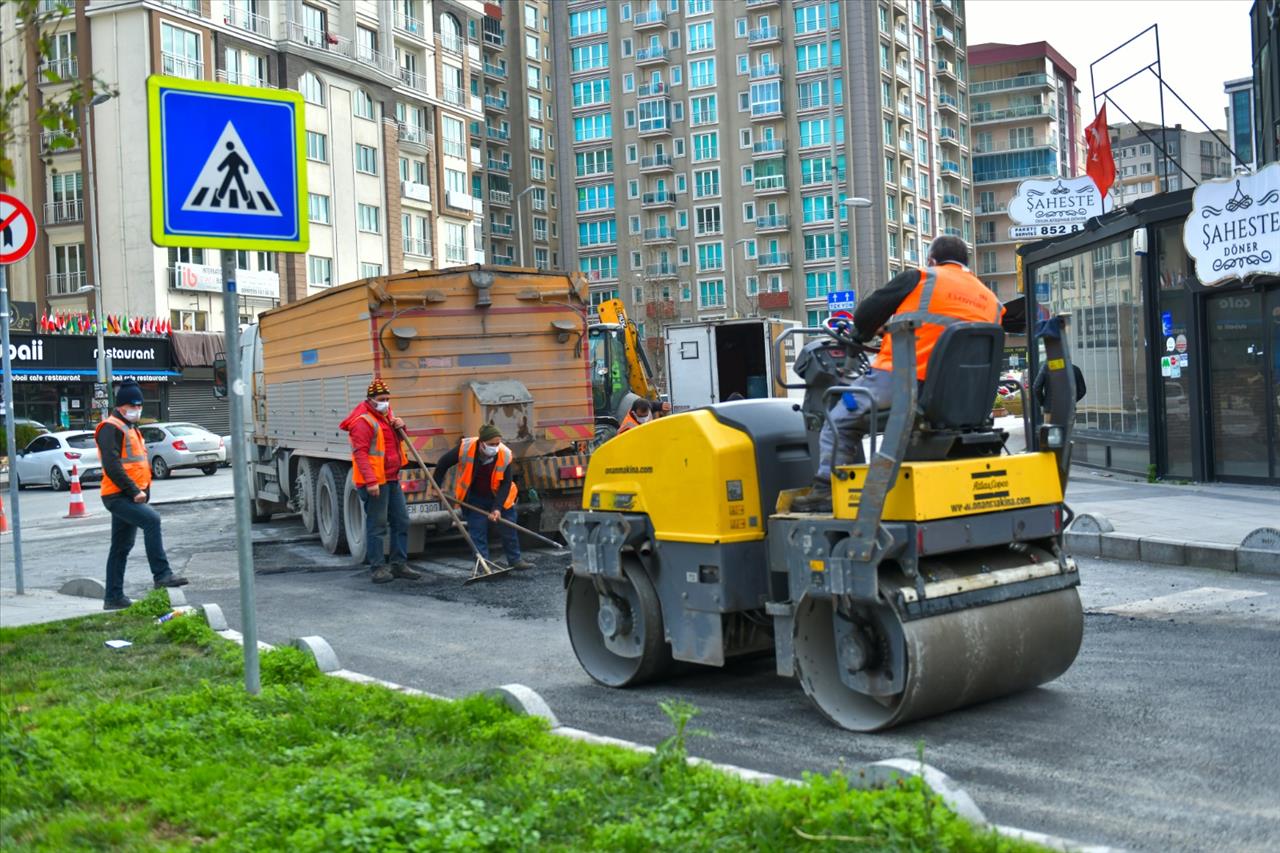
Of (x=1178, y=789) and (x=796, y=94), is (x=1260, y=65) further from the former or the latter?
(x=796, y=94)

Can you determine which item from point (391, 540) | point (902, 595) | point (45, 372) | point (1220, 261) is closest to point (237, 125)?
point (902, 595)

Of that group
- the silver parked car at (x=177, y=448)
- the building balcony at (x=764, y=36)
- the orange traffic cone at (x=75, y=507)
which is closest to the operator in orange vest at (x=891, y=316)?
the orange traffic cone at (x=75, y=507)

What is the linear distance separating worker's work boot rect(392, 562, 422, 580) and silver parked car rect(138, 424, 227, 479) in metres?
22.1

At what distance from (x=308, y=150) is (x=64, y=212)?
12212 millimetres

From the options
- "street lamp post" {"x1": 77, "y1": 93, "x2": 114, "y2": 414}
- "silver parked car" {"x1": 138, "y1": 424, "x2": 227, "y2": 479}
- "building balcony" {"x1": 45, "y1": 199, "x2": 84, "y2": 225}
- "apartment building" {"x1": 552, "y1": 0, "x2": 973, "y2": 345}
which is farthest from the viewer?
"apartment building" {"x1": 552, "y1": 0, "x2": 973, "y2": 345}

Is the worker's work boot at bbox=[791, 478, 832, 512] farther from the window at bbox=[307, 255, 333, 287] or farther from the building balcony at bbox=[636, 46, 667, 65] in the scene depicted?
the building balcony at bbox=[636, 46, 667, 65]

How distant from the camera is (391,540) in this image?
1334 centimetres

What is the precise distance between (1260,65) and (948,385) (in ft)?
80.0

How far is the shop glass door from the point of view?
54.7 feet

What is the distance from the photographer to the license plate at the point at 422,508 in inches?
549

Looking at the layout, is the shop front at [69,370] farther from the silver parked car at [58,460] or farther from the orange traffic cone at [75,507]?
the orange traffic cone at [75,507]

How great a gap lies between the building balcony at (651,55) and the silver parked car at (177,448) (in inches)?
2444

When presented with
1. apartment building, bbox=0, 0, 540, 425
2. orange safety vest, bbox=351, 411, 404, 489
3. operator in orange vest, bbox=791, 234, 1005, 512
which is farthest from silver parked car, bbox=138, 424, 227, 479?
operator in orange vest, bbox=791, 234, 1005, 512

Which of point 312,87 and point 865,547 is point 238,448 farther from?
point 312,87
